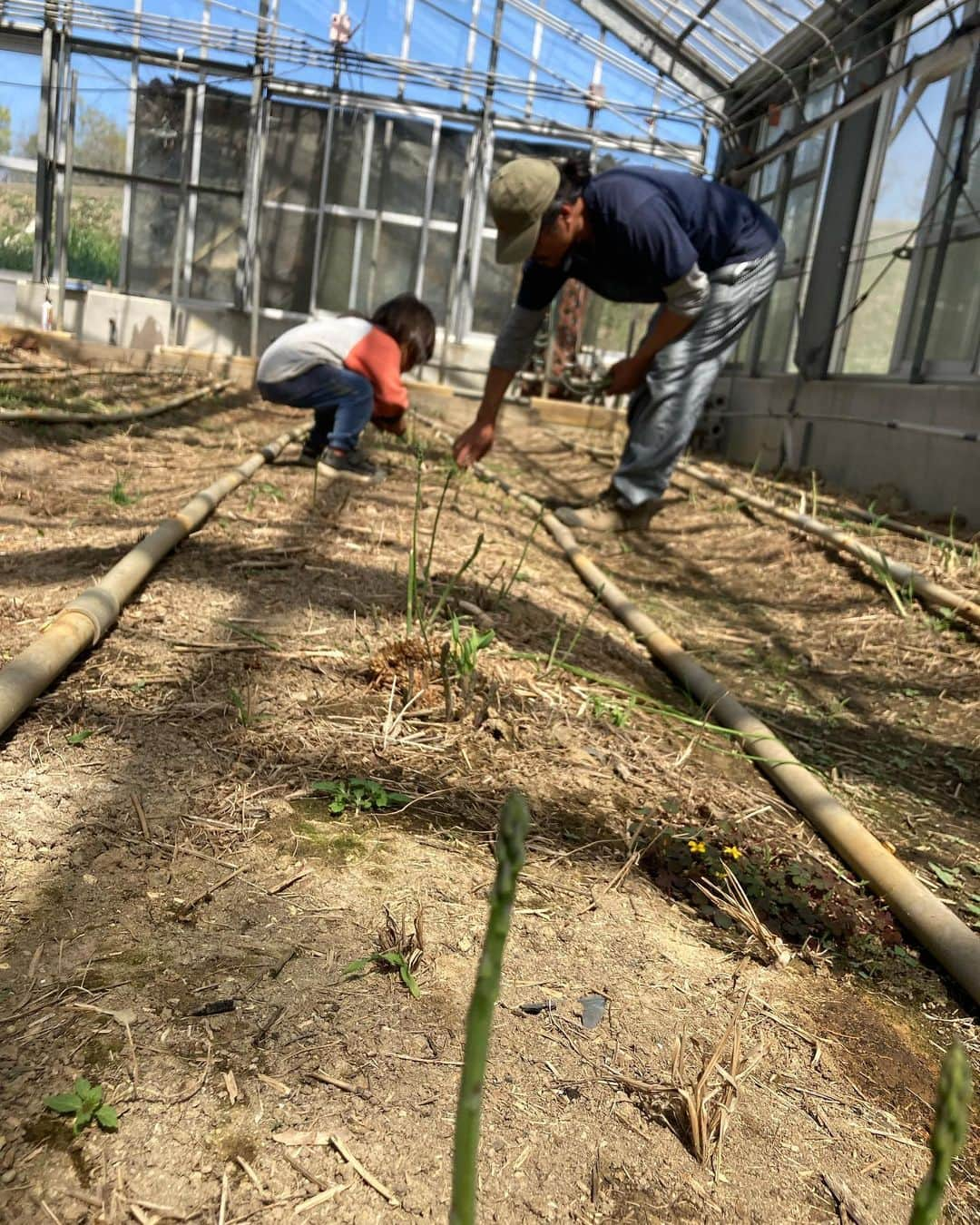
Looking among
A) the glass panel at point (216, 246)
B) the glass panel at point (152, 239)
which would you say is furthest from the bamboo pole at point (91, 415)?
the glass panel at point (152, 239)

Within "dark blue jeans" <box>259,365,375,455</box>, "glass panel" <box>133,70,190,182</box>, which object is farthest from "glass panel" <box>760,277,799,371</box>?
"glass panel" <box>133,70,190,182</box>

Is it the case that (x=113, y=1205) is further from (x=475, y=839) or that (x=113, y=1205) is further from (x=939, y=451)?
(x=939, y=451)

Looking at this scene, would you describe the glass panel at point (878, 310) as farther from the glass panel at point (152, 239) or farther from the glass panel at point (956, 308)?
the glass panel at point (152, 239)

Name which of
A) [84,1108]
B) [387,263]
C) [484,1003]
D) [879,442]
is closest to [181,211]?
[387,263]

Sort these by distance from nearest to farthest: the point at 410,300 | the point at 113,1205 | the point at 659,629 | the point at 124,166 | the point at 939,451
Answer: the point at 113,1205, the point at 659,629, the point at 410,300, the point at 939,451, the point at 124,166

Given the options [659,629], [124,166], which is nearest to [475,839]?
[659,629]

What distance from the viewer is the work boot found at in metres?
4.58

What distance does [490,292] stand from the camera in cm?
1181

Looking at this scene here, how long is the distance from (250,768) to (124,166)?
12156 mm

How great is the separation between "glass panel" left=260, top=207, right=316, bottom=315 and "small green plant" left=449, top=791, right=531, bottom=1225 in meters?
12.4

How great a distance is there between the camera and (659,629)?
3.01m

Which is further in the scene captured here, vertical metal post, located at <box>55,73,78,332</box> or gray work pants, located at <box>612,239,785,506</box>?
vertical metal post, located at <box>55,73,78,332</box>

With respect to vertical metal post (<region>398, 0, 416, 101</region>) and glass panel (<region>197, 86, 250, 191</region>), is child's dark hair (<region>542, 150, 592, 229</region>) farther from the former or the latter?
glass panel (<region>197, 86, 250, 191</region>)

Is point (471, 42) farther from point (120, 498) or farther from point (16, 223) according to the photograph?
point (120, 498)
